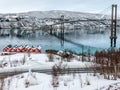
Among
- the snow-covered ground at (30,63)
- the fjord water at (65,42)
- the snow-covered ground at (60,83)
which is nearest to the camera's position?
the snow-covered ground at (60,83)

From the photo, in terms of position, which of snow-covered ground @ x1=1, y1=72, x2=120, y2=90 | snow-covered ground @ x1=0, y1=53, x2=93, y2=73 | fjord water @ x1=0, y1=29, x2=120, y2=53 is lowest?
fjord water @ x1=0, y1=29, x2=120, y2=53

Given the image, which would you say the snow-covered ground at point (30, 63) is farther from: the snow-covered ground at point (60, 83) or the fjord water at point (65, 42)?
the fjord water at point (65, 42)

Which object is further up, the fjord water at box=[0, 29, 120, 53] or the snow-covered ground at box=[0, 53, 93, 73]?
the snow-covered ground at box=[0, 53, 93, 73]

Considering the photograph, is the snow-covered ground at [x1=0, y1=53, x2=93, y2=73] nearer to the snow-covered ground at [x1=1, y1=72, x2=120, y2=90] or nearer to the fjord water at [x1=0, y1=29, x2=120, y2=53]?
the snow-covered ground at [x1=1, y1=72, x2=120, y2=90]

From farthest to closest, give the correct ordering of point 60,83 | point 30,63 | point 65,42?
1. point 65,42
2. point 30,63
3. point 60,83

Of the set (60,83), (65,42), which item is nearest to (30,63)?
(60,83)

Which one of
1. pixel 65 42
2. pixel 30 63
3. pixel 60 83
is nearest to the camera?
pixel 60 83

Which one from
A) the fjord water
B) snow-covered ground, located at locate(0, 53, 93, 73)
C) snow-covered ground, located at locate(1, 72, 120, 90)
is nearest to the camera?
snow-covered ground, located at locate(1, 72, 120, 90)

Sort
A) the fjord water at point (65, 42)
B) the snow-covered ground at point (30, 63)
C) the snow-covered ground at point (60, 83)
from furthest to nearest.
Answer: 1. the fjord water at point (65, 42)
2. the snow-covered ground at point (30, 63)
3. the snow-covered ground at point (60, 83)

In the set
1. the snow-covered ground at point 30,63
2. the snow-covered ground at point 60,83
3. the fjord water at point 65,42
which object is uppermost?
the snow-covered ground at point 60,83

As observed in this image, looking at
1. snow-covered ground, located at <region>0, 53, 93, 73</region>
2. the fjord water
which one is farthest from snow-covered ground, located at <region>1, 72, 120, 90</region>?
the fjord water

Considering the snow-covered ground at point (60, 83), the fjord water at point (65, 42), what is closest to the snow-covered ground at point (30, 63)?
the snow-covered ground at point (60, 83)

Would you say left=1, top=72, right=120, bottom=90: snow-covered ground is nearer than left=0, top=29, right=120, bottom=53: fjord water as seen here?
Yes

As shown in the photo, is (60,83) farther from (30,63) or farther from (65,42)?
(65,42)
